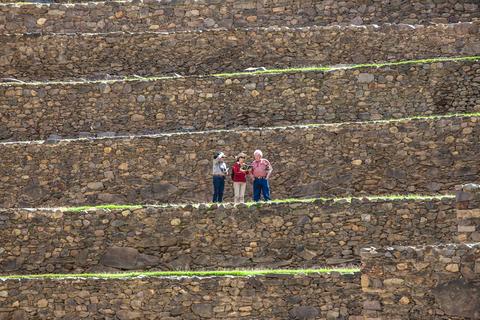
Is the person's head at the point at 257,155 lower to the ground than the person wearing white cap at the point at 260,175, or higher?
higher

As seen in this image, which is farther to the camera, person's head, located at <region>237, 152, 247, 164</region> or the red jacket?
person's head, located at <region>237, 152, 247, 164</region>

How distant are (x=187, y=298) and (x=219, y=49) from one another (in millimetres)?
10730

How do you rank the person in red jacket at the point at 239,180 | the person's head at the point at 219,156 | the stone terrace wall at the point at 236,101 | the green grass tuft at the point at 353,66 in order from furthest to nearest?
1. the green grass tuft at the point at 353,66
2. the stone terrace wall at the point at 236,101
3. the person's head at the point at 219,156
4. the person in red jacket at the point at 239,180

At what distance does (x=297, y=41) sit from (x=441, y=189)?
682cm

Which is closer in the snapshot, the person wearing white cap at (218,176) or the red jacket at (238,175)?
the red jacket at (238,175)

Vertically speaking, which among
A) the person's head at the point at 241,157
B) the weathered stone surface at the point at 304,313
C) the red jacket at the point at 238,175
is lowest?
the weathered stone surface at the point at 304,313

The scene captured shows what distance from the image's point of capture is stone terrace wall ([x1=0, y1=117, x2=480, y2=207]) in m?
26.9

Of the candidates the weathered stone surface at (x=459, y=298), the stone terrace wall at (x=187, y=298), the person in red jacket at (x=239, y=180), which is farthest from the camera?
the person in red jacket at (x=239, y=180)

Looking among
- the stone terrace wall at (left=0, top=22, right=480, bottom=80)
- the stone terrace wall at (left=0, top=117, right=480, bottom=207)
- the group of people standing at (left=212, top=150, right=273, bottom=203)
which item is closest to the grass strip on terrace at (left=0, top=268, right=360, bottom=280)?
the group of people standing at (left=212, top=150, right=273, bottom=203)

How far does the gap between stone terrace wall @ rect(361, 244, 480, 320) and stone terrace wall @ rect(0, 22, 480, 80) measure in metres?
11.9

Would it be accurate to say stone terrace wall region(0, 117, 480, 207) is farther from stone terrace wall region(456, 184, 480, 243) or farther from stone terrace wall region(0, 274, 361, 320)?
stone terrace wall region(456, 184, 480, 243)

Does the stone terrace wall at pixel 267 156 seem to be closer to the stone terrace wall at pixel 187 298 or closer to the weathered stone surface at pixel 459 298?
the stone terrace wall at pixel 187 298

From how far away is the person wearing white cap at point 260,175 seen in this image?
1013 inches

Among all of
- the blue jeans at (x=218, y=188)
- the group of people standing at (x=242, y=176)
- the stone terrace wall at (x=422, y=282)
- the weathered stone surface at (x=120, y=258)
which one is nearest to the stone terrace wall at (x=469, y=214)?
the stone terrace wall at (x=422, y=282)
